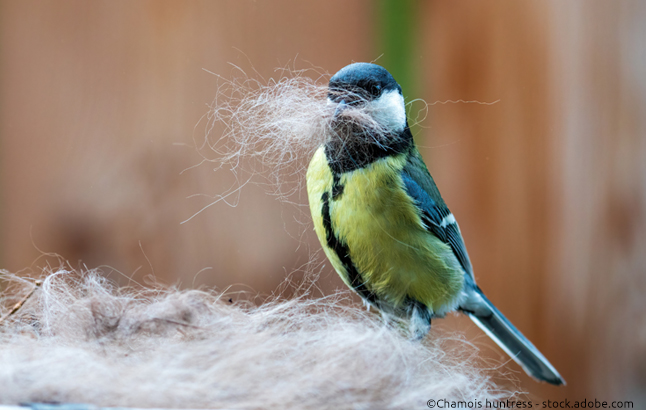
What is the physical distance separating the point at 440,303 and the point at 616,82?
580 millimetres

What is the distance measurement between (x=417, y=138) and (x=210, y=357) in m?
0.60

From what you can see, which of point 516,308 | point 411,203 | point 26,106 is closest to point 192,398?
point 411,203

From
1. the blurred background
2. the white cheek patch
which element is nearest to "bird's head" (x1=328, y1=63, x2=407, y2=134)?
the white cheek patch

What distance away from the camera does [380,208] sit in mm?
638

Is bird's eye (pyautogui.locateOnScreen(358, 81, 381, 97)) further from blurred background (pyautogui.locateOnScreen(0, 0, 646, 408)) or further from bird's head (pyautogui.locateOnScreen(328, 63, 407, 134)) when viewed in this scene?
blurred background (pyautogui.locateOnScreen(0, 0, 646, 408))

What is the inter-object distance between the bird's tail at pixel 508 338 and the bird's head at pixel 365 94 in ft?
1.17

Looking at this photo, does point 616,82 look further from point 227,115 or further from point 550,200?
point 227,115

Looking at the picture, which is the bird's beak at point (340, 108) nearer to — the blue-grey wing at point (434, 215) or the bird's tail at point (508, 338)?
the blue-grey wing at point (434, 215)

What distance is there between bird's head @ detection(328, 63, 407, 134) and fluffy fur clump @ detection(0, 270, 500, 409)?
0.29 metres

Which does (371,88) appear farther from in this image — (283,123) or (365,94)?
(283,123)

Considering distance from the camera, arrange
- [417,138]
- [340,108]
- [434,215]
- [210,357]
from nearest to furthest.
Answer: [210,357], [340,108], [434,215], [417,138]

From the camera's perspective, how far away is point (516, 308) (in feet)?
2.96

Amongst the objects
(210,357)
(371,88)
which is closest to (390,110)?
(371,88)

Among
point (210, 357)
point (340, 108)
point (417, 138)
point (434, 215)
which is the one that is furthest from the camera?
point (417, 138)
